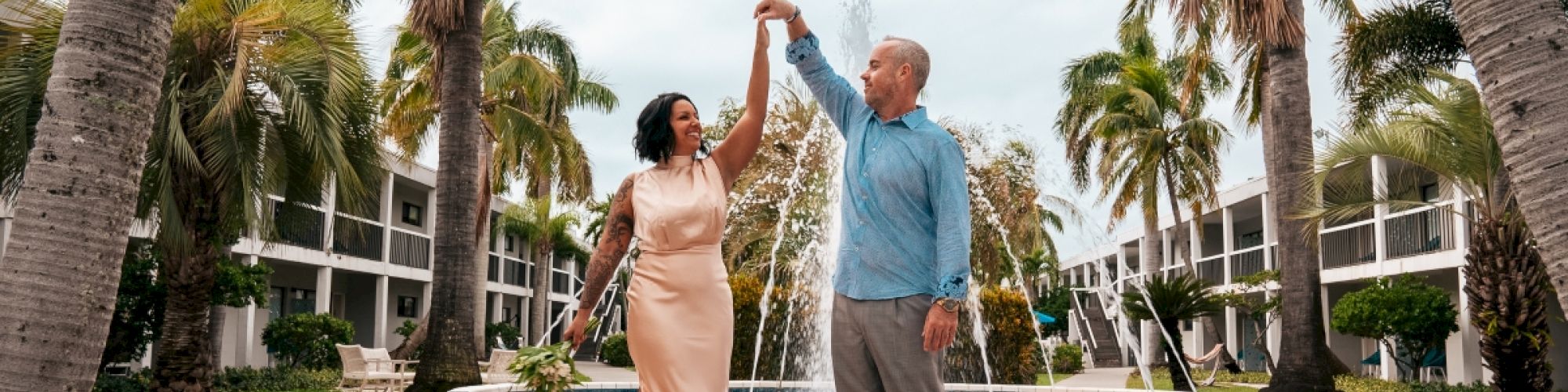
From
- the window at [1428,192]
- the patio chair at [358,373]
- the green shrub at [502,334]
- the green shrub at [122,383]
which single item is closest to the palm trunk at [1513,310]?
the patio chair at [358,373]

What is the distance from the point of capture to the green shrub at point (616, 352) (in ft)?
127

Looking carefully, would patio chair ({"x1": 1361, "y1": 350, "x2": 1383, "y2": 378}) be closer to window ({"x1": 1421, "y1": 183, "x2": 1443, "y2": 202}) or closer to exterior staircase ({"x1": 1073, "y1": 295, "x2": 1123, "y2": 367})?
window ({"x1": 1421, "y1": 183, "x2": 1443, "y2": 202})

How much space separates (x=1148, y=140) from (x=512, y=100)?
1466cm

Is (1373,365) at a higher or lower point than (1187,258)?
lower

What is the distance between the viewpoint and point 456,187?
1409cm

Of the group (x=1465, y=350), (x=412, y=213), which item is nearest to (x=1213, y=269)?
(x=1465, y=350)

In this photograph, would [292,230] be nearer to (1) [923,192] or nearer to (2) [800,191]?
(2) [800,191]

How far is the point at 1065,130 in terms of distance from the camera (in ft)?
127

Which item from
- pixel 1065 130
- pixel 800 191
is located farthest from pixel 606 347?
pixel 800 191

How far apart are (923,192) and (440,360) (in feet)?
35.8

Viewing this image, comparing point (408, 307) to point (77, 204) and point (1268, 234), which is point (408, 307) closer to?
point (1268, 234)

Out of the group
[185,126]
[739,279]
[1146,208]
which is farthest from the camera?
[1146,208]

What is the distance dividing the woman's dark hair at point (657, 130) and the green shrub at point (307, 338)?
67.6 feet

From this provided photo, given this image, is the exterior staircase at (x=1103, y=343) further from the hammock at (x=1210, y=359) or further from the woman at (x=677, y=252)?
the woman at (x=677, y=252)
